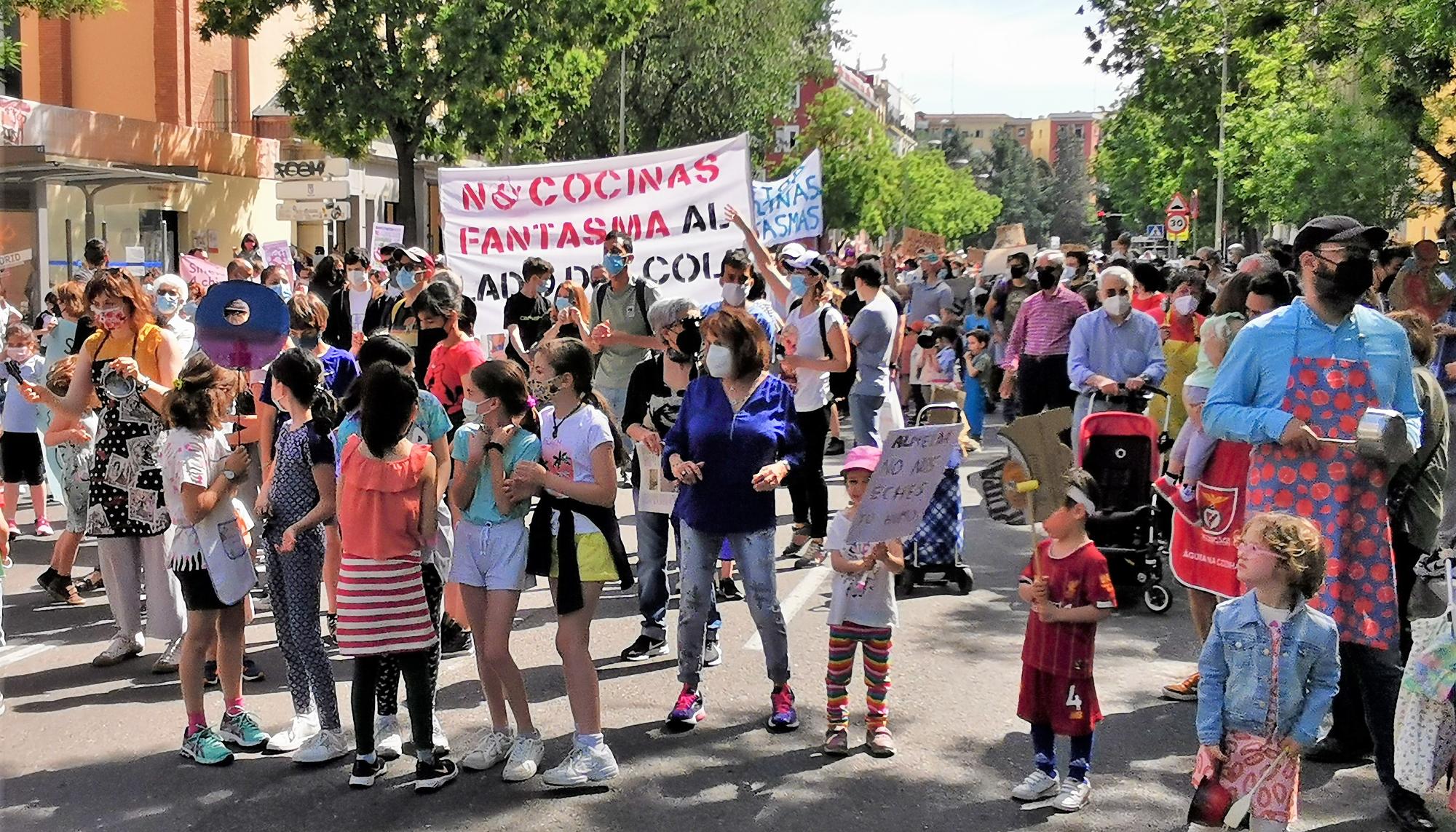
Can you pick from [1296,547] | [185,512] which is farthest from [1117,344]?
[185,512]

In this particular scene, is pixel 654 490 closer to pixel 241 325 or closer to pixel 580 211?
pixel 241 325

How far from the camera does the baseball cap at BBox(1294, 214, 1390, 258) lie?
5.25 metres

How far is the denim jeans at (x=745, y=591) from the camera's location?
6.35 metres

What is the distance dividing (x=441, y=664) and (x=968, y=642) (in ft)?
8.84

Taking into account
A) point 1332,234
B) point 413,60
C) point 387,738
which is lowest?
point 387,738

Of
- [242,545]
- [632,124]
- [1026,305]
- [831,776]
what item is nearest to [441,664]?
[242,545]

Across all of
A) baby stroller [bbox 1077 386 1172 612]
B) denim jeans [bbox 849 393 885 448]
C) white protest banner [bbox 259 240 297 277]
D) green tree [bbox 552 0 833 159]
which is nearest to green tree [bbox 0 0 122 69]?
white protest banner [bbox 259 240 297 277]

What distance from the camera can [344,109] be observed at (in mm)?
29625

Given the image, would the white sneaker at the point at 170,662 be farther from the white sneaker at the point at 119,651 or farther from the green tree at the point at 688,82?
Answer: the green tree at the point at 688,82

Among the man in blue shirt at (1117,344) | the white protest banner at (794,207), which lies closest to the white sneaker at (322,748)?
the man in blue shirt at (1117,344)

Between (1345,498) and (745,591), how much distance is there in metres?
2.35

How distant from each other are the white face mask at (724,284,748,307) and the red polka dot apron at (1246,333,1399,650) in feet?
13.4

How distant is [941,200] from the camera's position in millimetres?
105375

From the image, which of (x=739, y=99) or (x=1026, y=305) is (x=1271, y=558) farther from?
(x=739, y=99)
